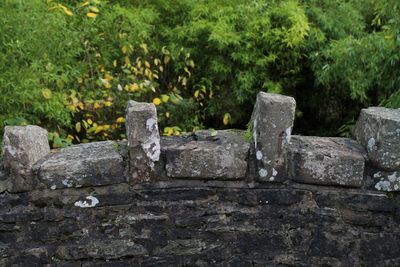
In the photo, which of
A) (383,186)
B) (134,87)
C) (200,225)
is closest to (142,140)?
(200,225)

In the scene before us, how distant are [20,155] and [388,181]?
1.91 meters

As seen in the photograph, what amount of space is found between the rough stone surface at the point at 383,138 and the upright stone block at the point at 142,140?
1.10 meters

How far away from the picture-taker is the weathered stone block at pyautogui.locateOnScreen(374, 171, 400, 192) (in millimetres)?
2766

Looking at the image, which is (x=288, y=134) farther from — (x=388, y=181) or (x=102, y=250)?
(x=102, y=250)

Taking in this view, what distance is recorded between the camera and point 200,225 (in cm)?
286

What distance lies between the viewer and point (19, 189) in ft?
8.96

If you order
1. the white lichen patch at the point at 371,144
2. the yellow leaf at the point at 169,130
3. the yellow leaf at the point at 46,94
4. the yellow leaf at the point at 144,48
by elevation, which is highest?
the yellow leaf at the point at 144,48

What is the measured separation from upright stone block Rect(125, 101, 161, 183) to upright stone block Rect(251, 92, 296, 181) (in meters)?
0.52

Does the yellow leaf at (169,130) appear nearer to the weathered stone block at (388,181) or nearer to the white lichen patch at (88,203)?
the white lichen patch at (88,203)

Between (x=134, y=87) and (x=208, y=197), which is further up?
(x=134, y=87)

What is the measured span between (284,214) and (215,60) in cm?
266

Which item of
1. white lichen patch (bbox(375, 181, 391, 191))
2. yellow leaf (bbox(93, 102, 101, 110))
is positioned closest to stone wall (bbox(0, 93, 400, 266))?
white lichen patch (bbox(375, 181, 391, 191))

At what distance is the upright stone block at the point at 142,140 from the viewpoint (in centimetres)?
265

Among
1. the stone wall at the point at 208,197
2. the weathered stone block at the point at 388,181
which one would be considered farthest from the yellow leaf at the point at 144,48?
the weathered stone block at the point at 388,181
